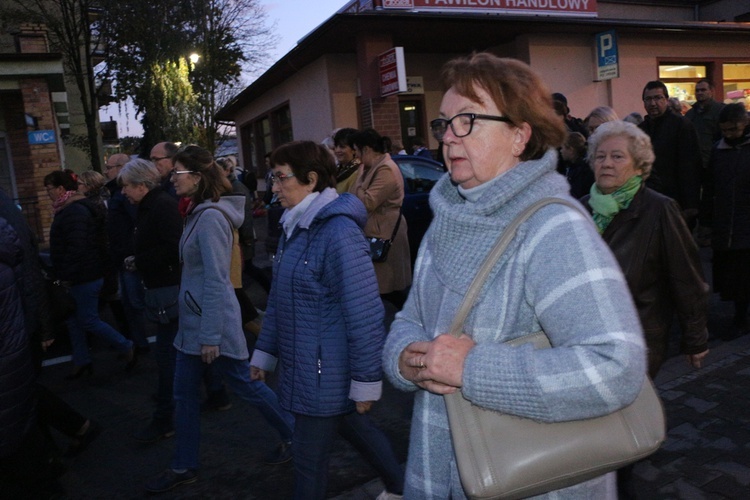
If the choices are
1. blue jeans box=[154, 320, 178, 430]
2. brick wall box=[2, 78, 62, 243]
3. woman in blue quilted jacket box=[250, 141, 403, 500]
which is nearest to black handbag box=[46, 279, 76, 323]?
blue jeans box=[154, 320, 178, 430]

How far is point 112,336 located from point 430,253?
503 cm

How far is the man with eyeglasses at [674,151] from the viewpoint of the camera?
561 cm

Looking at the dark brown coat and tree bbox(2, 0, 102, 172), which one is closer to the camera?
the dark brown coat

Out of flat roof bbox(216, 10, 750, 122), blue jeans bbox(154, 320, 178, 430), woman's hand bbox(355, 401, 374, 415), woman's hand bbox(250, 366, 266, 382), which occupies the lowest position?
blue jeans bbox(154, 320, 178, 430)

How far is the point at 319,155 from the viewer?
10.4 ft

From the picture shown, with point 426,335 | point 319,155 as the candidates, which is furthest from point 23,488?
point 426,335

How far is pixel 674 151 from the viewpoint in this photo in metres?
5.72

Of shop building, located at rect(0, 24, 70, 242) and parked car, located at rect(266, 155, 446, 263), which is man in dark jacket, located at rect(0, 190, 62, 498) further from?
shop building, located at rect(0, 24, 70, 242)

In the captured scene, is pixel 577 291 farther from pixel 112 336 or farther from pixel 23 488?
pixel 112 336

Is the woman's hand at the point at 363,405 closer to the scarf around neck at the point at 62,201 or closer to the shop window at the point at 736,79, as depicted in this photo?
the scarf around neck at the point at 62,201

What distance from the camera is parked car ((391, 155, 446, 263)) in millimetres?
8297

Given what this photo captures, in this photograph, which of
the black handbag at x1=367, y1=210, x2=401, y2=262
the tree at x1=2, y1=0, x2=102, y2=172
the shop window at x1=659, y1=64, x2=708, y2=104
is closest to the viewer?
the black handbag at x1=367, y1=210, x2=401, y2=262

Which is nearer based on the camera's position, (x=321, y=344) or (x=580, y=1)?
(x=321, y=344)

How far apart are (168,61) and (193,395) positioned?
20.4 m
